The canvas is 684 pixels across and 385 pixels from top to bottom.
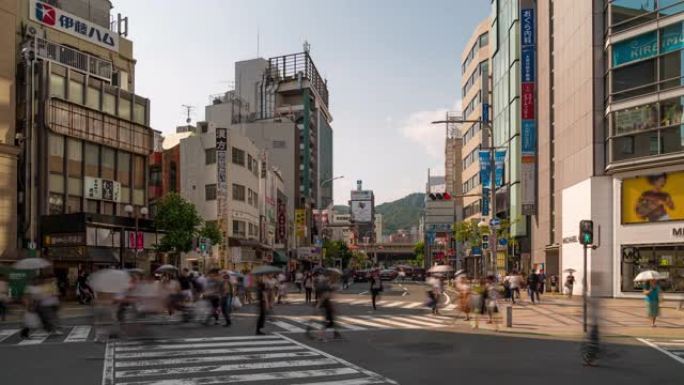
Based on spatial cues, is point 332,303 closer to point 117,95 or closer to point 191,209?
point 191,209

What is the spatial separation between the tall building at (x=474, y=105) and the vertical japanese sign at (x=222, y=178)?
2904 centimetres

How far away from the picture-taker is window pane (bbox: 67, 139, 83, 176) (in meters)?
44.6

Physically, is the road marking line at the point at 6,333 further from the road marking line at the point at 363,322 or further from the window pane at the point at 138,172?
the window pane at the point at 138,172

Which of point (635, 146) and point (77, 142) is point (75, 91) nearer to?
point (77, 142)

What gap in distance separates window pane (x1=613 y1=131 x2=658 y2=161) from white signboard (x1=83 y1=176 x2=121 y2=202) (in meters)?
32.5

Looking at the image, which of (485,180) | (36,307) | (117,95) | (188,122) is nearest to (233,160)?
(117,95)

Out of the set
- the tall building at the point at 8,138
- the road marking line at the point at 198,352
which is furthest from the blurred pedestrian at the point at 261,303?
the tall building at the point at 8,138

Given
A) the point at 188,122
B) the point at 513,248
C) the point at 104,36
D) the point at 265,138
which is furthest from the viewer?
the point at 265,138

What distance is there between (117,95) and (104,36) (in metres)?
4.92

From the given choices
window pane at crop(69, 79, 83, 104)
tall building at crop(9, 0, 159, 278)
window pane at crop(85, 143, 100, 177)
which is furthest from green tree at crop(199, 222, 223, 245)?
window pane at crop(69, 79, 83, 104)

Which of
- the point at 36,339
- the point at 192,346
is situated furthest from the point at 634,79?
the point at 36,339

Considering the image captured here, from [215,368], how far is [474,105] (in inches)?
3072

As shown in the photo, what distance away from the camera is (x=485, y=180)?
64188mm

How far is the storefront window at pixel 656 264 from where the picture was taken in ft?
131
